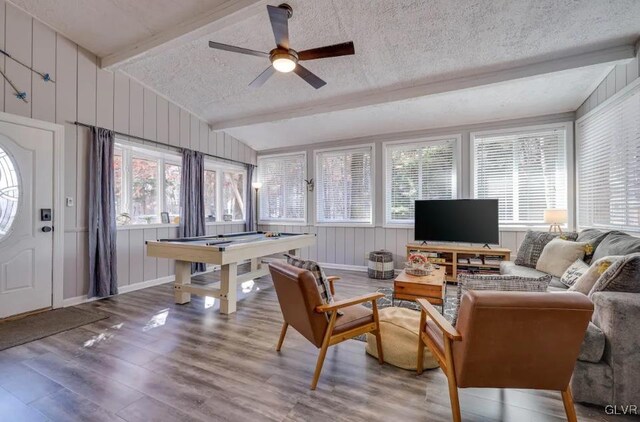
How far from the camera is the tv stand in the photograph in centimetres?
435

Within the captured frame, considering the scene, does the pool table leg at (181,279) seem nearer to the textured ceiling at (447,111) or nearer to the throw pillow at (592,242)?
the textured ceiling at (447,111)

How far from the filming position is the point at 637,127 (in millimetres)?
2922

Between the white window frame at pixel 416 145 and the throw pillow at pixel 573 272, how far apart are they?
2192mm

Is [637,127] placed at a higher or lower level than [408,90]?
lower

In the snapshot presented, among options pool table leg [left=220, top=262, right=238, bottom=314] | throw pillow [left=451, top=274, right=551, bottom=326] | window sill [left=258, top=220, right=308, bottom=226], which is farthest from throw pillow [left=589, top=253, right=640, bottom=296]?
window sill [left=258, top=220, right=308, bottom=226]

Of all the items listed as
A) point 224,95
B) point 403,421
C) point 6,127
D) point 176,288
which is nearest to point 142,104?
point 224,95

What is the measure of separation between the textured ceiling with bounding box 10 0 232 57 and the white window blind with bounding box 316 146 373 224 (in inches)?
137

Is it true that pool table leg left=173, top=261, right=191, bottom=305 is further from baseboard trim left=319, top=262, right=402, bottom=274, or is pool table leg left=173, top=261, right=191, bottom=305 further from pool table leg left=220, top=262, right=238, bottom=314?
baseboard trim left=319, top=262, right=402, bottom=274

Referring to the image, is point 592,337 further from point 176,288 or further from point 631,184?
point 176,288

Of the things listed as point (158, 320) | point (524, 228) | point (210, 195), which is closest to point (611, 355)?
point (524, 228)

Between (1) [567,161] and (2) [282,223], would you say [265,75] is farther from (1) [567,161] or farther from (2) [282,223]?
(1) [567,161]

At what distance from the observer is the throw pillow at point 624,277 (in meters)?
1.80

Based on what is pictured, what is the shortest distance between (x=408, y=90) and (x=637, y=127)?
2.46m

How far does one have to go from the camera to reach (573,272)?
9.43ft
